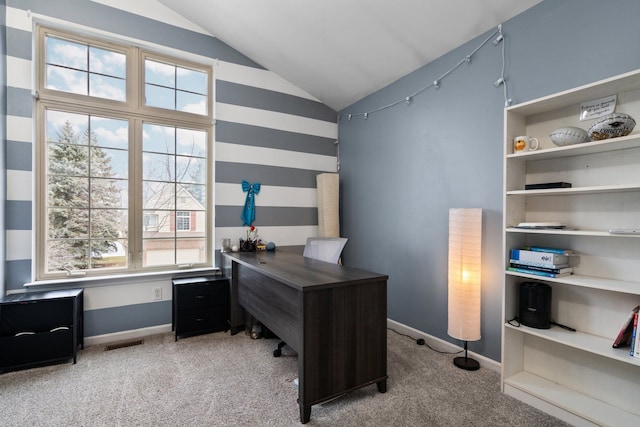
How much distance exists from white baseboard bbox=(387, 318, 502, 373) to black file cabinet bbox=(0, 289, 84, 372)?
9.60 ft

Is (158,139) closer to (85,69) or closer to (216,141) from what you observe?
(216,141)

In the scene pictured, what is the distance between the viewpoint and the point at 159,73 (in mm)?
3205

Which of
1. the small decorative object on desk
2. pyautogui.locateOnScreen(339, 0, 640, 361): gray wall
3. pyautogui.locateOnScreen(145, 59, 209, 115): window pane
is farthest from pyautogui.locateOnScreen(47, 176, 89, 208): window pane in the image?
the small decorative object on desk

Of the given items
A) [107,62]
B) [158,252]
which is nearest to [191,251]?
[158,252]

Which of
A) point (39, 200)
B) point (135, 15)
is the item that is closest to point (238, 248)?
point (39, 200)

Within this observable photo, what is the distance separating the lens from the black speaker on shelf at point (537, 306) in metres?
1.91

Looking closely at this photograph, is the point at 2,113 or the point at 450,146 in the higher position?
the point at 2,113

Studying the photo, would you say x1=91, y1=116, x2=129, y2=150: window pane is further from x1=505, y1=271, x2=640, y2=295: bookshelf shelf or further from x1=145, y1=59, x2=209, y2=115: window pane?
x1=505, y1=271, x2=640, y2=295: bookshelf shelf

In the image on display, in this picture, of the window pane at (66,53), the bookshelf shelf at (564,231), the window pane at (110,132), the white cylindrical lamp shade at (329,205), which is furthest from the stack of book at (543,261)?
the window pane at (66,53)

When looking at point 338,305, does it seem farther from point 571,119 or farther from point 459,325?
point 571,119

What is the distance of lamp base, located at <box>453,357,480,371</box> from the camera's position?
230 centimetres

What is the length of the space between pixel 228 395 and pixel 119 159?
8.15ft

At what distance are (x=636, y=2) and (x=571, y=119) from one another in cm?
64

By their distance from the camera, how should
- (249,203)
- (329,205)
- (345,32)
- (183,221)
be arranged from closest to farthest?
(345,32) → (183,221) → (249,203) → (329,205)
